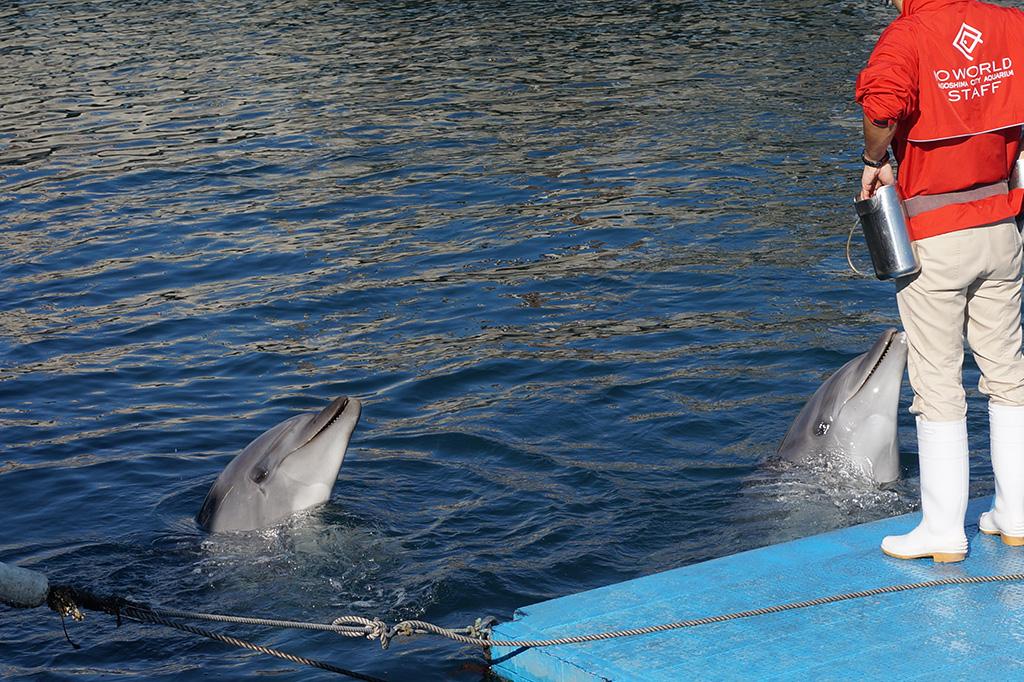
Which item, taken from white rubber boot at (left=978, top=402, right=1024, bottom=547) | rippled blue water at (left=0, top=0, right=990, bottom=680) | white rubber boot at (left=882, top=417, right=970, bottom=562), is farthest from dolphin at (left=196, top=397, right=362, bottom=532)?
white rubber boot at (left=978, top=402, right=1024, bottom=547)

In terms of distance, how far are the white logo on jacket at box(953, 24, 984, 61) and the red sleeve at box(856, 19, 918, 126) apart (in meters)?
0.16

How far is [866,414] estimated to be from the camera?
6.71 m

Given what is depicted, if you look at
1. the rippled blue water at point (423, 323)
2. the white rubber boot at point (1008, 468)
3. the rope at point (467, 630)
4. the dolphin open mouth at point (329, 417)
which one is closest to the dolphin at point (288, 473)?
the dolphin open mouth at point (329, 417)

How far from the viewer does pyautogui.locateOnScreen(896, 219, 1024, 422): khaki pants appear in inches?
187

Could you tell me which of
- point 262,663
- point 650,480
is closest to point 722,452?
point 650,480

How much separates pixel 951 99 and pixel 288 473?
375 centimetres

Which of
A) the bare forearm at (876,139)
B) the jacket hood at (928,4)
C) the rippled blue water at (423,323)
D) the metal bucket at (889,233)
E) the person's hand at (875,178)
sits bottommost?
the rippled blue water at (423,323)

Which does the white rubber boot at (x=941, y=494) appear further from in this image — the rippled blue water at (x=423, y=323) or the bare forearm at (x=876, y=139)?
the rippled blue water at (x=423, y=323)

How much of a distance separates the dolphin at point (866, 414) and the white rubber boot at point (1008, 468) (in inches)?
55.3

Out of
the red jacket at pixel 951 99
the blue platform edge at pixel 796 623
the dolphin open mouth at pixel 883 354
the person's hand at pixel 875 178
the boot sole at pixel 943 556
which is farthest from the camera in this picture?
the dolphin open mouth at pixel 883 354

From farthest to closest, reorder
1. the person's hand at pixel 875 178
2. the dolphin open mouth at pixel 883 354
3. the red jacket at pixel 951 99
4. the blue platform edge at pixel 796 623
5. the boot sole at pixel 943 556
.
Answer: the dolphin open mouth at pixel 883 354 < the boot sole at pixel 943 556 < the person's hand at pixel 875 178 < the red jacket at pixel 951 99 < the blue platform edge at pixel 796 623

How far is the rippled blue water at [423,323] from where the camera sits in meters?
6.64

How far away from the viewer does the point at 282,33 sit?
25.5m

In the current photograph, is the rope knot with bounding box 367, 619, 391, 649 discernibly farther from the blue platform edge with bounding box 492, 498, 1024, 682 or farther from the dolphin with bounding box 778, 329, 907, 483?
the dolphin with bounding box 778, 329, 907, 483
